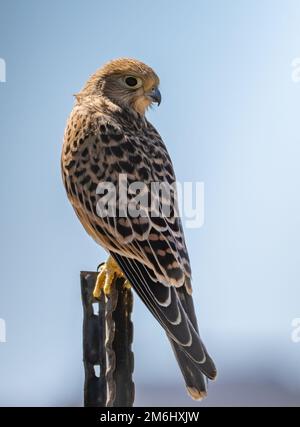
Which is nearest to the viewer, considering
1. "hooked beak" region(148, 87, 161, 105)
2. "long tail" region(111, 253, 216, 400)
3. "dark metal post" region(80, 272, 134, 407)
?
"dark metal post" region(80, 272, 134, 407)

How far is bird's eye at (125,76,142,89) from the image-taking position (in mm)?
5727

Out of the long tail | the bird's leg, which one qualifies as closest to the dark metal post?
the bird's leg

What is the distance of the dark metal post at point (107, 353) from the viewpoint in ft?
11.1

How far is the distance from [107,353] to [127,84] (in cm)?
273

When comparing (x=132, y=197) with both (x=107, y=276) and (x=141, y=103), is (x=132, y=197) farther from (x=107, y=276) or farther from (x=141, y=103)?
(x=141, y=103)

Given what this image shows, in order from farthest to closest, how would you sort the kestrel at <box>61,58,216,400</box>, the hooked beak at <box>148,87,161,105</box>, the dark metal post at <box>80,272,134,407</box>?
the hooked beak at <box>148,87,161,105</box> < the kestrel at <box>61,58,216,400</box> < the dark metal post at <box>80,272,134,407</box>

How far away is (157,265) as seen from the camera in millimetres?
4359

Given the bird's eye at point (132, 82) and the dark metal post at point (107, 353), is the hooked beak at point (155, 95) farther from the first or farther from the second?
the dark metal post at point (107, 353)

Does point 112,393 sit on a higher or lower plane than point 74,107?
lower

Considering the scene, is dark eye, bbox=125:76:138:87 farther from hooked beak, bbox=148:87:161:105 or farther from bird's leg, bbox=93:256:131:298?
bird's leg, bbox=93:256:131:298
